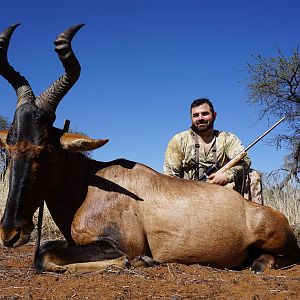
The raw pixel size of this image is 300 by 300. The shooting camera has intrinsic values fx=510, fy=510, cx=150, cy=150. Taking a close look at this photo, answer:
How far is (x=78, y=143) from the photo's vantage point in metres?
5.02

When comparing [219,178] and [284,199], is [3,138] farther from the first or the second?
[284,199]

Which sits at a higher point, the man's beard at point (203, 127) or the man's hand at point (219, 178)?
the man's beard at point (203, 127)

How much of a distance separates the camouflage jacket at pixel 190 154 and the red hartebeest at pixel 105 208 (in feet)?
6.70

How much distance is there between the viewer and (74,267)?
15.4 ft

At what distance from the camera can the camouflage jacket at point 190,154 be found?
7879mm

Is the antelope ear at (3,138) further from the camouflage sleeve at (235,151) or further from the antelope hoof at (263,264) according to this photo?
the camouflage sleeve at (235,151)

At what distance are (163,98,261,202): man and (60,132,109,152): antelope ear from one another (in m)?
3.03

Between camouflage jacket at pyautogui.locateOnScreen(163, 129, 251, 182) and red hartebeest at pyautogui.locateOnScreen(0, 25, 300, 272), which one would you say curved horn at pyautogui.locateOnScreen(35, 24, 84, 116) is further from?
camouflage jacket at pyautogui.locateOnScreen(163, 129, 251, 182)

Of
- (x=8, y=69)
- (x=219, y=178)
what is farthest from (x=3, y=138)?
(x=219, y=178)

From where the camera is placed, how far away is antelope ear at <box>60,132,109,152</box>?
16.3ft

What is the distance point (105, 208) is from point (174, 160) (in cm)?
295

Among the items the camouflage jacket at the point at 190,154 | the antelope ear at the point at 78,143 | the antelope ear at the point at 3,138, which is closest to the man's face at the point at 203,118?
the camouflage jacket at the point at 190,154

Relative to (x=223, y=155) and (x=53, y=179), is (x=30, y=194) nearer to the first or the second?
(x=53, y=179)

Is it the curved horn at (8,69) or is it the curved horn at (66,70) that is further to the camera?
the curved horn at (8,69)
